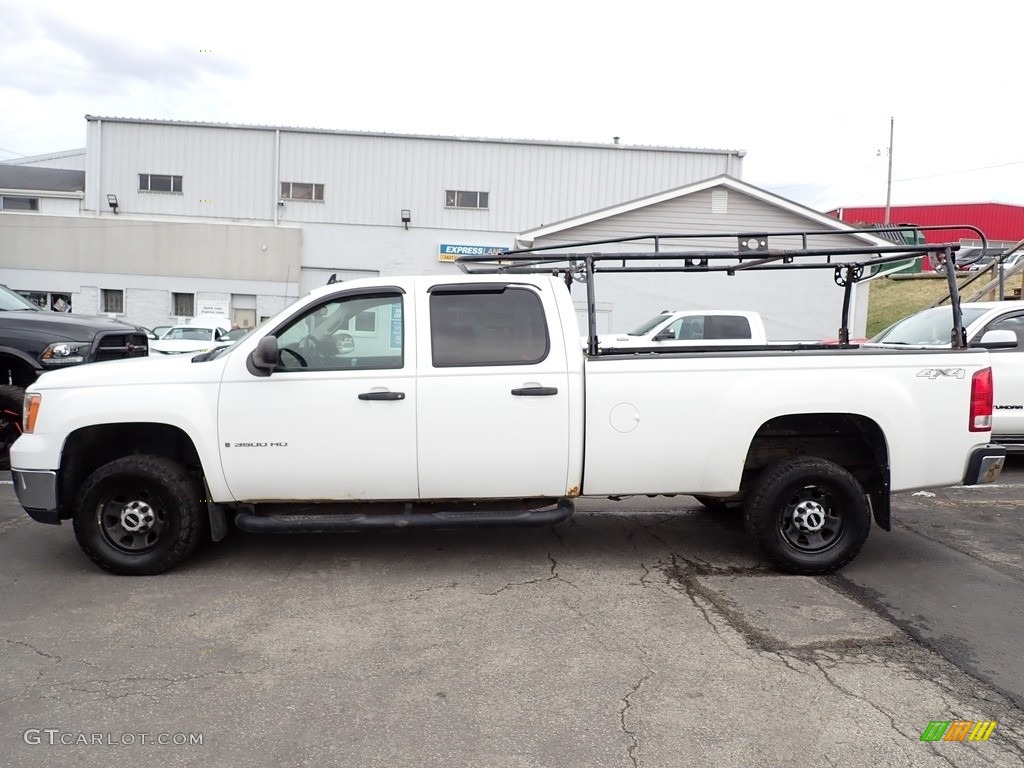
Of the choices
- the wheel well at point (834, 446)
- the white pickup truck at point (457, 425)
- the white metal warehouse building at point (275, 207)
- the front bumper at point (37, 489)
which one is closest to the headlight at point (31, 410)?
the white pickup truck at point (457, 425)

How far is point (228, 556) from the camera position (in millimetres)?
5629

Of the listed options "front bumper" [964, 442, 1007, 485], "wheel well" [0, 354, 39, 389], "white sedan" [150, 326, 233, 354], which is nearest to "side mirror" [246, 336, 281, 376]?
"front bumper" [964, 442, 1007, 485]

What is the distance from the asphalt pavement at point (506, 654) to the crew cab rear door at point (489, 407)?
2.19 ft

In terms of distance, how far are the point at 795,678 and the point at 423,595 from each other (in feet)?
7.08

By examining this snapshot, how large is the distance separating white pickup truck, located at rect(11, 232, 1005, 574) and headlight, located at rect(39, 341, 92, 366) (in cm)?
344

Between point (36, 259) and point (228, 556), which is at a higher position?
point (36, 259)

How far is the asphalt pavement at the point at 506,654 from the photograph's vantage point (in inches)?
128

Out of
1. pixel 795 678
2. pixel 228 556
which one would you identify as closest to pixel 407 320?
pixel 228 556

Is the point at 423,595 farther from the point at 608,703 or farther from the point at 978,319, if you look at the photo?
the point at 978,319

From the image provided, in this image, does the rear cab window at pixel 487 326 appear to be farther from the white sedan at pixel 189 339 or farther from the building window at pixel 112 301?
the building window at pixel 112 301

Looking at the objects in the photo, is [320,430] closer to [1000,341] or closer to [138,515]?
[138,515]

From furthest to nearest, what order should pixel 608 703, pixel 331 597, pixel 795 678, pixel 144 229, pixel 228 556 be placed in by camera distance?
pixel 144 229 → pixel 228 556 → pixel 331 597 → pixel 795 678 → pixel 608 703

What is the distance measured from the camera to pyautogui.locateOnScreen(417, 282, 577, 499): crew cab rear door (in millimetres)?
5043

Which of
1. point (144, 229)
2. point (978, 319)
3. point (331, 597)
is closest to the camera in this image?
point (331, 597)
